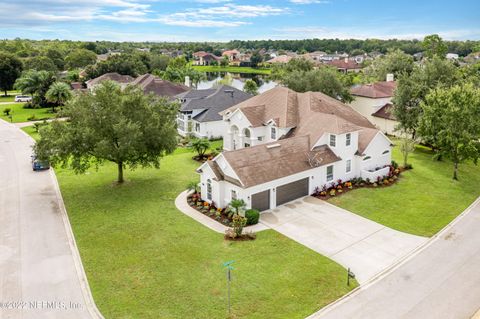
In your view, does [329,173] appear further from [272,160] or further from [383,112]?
[383,112]

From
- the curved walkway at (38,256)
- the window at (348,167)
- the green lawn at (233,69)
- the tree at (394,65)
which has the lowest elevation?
the curved walkway at (38,256)

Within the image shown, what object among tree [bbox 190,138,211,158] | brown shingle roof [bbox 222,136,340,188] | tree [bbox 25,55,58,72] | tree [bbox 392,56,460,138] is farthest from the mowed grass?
tree [bbox 25,55,58,72]

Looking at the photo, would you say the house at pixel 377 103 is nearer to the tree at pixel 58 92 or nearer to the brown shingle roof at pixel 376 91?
the brown shingle roof at pixel 376 91

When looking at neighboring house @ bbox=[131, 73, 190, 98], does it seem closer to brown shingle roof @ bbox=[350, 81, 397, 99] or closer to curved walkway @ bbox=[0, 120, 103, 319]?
brown shingle roof @ bbox=[350, 81, 397, 99]

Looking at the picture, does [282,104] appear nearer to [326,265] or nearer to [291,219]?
[291,219]

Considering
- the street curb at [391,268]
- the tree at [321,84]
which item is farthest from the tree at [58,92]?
the street curb at [391,268]

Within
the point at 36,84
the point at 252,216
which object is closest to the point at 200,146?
the point at 252,216
